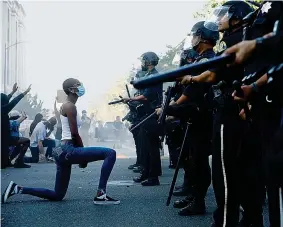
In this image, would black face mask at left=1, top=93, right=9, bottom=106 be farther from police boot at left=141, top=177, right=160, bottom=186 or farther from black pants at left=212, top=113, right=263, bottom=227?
black pants at left=212, top=113, right=263, bottom=227

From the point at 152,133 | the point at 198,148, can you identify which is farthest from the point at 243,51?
the point at 152,133

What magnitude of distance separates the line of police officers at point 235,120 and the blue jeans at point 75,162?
36.2 inches

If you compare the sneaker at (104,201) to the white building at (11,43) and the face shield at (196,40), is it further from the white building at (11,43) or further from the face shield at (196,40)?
the white building at (11,43)

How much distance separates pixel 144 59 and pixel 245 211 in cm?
500

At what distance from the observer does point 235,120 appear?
411 centimetres

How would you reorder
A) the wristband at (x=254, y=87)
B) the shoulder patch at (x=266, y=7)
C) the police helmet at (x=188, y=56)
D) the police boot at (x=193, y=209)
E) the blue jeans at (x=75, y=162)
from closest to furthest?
the shoulder patch at (x=266, y=7) < the wristband at (x=254, y=87) < the police boot at (x=193, y=209) < the police helmet at (x=188, y=56) < the blue jeans at (x=75, y=162)

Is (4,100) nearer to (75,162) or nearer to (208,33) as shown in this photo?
(75,162)

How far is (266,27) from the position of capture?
10.7 feet

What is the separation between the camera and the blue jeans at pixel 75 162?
6723mm

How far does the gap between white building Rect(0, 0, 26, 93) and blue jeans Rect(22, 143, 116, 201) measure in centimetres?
4715

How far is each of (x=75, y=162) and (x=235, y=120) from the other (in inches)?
123

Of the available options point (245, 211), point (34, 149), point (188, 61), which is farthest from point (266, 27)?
point (34, 149)

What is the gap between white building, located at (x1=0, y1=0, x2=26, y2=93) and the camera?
5559 cm

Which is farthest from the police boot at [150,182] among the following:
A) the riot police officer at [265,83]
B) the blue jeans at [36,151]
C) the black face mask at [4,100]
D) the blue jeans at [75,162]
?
the blue jeans at [36,151]
